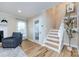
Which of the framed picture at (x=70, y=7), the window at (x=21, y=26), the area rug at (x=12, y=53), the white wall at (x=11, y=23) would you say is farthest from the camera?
the window at (x=21, y=26)

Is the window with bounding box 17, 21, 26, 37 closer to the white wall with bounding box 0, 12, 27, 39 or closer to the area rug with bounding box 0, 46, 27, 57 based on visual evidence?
the white wall with bounding box 0, 12, 27, 39

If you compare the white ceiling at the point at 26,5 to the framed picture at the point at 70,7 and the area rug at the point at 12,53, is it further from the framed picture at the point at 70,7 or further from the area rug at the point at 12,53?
the area rug at the point at 12,53

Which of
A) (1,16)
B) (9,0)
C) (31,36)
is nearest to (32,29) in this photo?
(31,36)

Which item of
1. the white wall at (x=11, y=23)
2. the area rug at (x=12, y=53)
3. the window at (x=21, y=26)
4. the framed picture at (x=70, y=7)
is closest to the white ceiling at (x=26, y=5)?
the framed picture at (x=70, y=7)

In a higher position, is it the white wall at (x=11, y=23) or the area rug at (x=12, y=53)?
the white wall at (x=11, y=23)

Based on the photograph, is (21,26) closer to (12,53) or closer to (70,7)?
(12,53)

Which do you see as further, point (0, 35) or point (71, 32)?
point (0, 35)

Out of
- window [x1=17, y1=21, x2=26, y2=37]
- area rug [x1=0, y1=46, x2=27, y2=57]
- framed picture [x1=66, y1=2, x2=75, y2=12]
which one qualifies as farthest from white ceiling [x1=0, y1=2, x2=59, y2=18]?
area rug [x1=0, y1=46, x2=27, y2=57]

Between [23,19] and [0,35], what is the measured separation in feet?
6.88

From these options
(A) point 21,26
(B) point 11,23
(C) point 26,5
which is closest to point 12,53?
(C) point 26,5

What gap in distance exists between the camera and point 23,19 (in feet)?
25.8

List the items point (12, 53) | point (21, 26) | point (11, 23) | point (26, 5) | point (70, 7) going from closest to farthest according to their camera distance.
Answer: point (12, 53) < point (26, 5) < point (70, 7) < point (11, 23) < point (21, 26)

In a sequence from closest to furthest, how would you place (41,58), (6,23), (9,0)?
(41,58) < (9,0) < (6,23)

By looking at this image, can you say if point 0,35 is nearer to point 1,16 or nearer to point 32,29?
point 1,16
